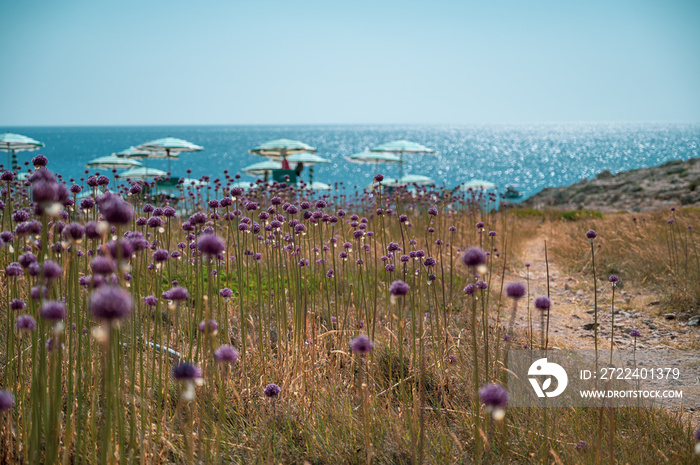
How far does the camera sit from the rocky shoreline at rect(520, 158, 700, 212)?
14.7 metres

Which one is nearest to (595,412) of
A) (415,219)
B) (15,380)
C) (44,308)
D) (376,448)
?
(376,448)

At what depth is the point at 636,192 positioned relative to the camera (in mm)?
17234

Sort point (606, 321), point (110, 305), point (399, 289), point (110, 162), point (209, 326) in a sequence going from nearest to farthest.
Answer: point (110, 305)
point (209, 326)
point (399, 289)
point (606, 321)
point (110, 162)

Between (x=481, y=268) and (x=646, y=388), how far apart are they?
2.50 meters

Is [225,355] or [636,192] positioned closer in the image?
[225,355]

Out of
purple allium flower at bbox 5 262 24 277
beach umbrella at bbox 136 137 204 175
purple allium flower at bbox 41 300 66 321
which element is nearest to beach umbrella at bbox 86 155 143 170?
beach umbrella at bbox 136 137 204 175

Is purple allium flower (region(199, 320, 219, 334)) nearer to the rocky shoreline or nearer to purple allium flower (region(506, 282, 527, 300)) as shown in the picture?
purple allium flower (region(506, 282, 527, 300))

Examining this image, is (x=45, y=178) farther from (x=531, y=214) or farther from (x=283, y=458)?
(x=531, y=214)

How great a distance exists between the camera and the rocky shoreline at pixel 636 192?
48.2 ft

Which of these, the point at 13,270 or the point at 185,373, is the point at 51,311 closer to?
the point at 185,373

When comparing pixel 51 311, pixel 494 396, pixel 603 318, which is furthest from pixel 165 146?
pixel 494 396

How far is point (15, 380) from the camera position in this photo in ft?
7.10

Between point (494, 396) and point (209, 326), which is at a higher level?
point (209, 326)

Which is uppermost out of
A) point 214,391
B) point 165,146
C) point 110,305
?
point 165,146
